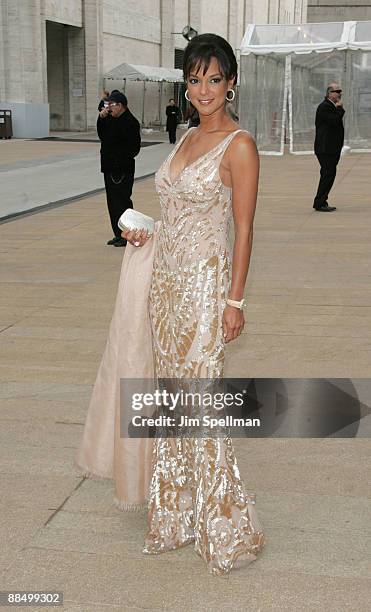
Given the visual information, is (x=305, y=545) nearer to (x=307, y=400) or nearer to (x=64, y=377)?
(x=307, y=400)

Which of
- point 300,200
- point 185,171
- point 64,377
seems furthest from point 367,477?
point 300,200

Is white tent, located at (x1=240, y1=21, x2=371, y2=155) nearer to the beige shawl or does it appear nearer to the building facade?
the building facade

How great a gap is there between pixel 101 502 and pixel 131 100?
38226mm

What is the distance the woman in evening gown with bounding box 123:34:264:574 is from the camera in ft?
8.88

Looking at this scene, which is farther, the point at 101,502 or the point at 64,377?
the point at 64,377

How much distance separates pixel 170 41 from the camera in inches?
1668

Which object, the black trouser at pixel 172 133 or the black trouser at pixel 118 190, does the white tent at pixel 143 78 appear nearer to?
the black trouser at pixel 172 133

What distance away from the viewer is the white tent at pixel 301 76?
22891 mm

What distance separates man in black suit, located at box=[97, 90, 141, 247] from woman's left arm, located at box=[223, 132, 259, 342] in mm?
6610

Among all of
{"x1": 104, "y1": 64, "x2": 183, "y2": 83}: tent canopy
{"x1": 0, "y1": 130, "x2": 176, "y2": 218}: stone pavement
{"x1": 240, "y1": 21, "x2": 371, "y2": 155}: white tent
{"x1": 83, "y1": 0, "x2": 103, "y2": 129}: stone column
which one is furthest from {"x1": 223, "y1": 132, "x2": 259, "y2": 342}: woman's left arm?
{"x1": 83, "y1": 0, "x2": 103, "y2": 129}: stone column

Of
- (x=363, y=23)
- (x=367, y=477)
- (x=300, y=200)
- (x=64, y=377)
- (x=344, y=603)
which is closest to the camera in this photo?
(x=344, y=603)

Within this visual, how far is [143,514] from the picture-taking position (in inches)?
132

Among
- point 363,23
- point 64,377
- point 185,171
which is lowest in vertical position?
point 64,377

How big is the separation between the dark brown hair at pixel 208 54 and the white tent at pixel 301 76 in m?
20.8
